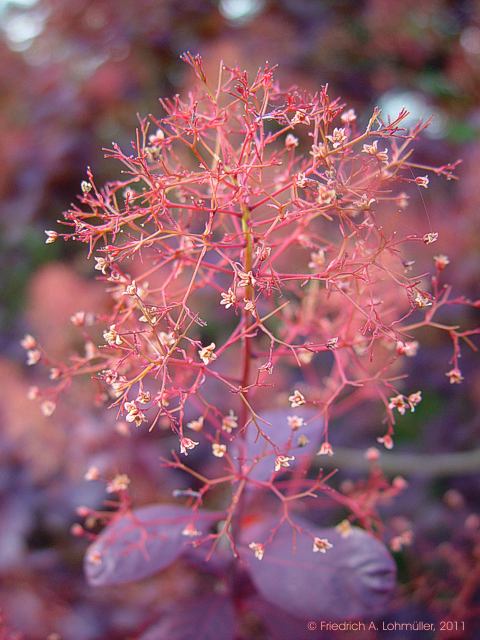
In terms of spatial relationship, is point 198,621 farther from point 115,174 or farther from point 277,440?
point 115,174

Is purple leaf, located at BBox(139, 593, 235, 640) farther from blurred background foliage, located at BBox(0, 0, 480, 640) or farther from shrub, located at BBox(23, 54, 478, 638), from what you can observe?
blurred background foliage, located at BBox(0, 0, 480, 640)

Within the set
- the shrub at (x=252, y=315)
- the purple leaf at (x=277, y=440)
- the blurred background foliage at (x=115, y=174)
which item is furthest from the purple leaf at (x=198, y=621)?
the blurred background foliage at (x=115, y=174)

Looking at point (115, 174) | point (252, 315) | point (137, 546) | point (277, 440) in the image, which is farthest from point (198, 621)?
point (115, 174)

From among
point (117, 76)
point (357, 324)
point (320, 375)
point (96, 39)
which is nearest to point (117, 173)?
point (117, 76)

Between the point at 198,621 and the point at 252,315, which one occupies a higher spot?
the point at 252,315

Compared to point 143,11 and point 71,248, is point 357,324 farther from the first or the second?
point 143,11

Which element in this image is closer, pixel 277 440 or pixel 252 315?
pixel 252 315

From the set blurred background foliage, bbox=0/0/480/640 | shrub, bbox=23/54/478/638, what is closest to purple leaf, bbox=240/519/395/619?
shrub, bbox=23/54/478/638
